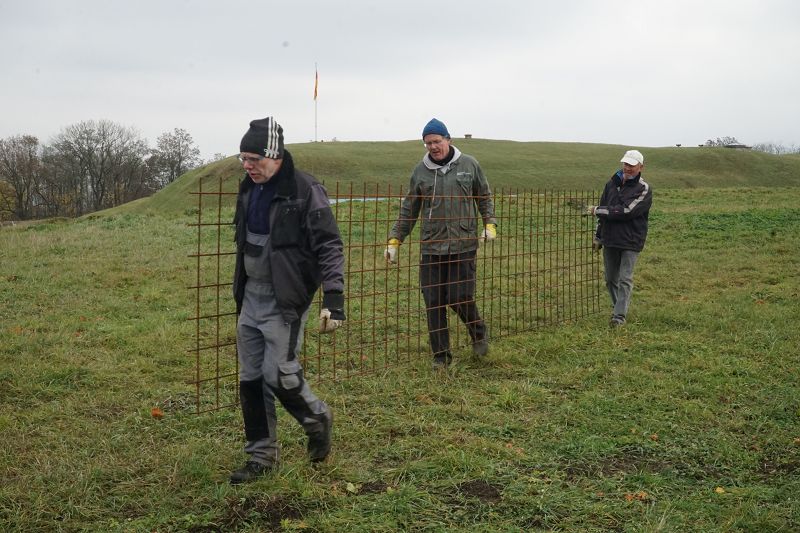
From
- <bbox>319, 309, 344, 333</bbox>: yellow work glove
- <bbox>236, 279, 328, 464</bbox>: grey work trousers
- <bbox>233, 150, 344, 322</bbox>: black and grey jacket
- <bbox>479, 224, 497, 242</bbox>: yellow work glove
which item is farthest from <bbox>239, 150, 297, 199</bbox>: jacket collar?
<bbox>479, 224, 497, 242</bbox>: yellow work glove

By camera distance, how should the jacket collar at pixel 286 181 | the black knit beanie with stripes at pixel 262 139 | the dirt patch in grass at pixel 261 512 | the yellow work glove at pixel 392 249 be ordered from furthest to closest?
the yellow work glove at pixel 392 249, the jacket collar at pixel 286 181, the black knit beanie with stripes at pixel 262 139, the dirt patch in grass at pixel 261 512

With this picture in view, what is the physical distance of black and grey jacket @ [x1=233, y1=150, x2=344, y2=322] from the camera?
4.23 m

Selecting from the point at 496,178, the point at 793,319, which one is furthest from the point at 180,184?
the point at 793,319

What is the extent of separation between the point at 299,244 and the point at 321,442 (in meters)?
1.24

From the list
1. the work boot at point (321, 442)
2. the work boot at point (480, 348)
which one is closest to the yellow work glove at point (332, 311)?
the work boot at point (321, 442)

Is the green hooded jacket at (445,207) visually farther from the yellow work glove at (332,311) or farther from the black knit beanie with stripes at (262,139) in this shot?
the black knit beanie with stripes at (262,139)

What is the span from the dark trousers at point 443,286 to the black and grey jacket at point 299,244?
2.55 m

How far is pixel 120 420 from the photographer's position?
5.29 m

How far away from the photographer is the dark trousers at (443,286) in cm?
682

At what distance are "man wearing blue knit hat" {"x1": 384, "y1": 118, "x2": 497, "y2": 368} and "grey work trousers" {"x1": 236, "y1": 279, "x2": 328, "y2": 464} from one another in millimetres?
2392

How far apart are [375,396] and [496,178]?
51.9 metres

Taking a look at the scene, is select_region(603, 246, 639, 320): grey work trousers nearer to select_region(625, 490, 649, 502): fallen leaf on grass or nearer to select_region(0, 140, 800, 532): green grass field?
select_region(0, 140, 800, 532): green grass field

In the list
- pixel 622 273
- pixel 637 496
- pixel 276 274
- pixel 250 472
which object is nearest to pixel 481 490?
pixel 637 496

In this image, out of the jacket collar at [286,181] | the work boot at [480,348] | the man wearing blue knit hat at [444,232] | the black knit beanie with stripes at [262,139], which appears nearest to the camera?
the black knit beanie with stripes at [262,139]
